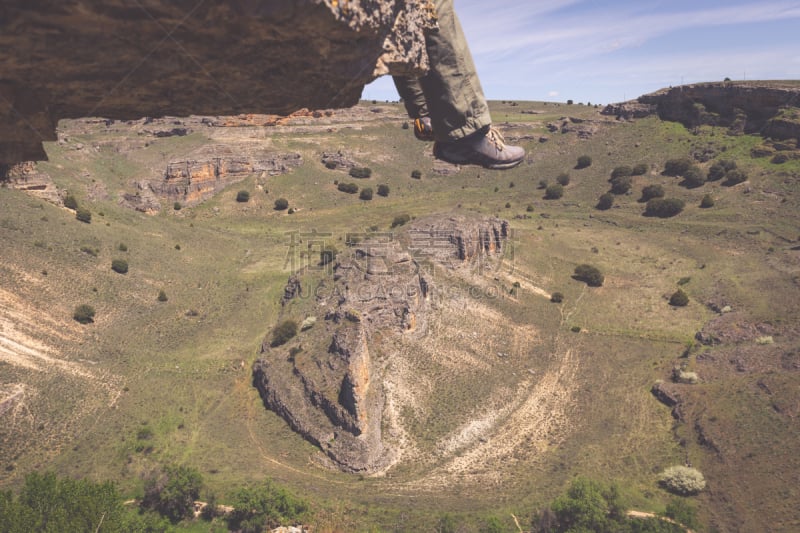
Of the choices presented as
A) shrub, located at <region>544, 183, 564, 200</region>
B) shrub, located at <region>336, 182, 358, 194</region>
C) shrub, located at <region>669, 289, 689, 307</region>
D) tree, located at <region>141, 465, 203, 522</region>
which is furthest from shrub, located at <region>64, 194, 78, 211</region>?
shrub, located at <region>544, 183, 564, 200</region>

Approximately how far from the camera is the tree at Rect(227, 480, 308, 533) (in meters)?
23.1

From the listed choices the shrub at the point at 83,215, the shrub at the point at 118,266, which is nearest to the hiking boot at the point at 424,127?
the shrub at the point at 118,266

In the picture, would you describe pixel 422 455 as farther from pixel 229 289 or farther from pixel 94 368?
pixel 229 289

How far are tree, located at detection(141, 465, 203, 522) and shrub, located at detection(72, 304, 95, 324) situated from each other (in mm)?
20089

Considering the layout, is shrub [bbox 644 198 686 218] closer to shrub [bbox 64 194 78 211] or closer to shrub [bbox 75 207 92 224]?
shrub [bbox 75 207 92 224]

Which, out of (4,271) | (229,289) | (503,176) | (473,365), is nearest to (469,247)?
(473,365)

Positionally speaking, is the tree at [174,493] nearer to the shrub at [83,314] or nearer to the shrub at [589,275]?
the shrub at [83,314]

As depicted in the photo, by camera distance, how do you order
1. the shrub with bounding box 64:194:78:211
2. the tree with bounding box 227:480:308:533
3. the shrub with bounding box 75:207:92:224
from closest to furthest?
the tree with bounding box 227:480:308:533 → the shrub with bounding box 75:207:92:224 → the shrub with bounding box 64:194:78:211

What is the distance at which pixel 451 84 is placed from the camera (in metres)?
5.45

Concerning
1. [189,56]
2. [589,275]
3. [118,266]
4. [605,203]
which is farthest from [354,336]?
[605,203]

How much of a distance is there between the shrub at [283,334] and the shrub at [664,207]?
61.1 meters

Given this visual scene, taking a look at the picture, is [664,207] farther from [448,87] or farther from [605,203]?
[448,87]

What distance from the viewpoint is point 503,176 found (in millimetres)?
94562

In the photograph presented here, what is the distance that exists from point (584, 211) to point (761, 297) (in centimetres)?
3443
